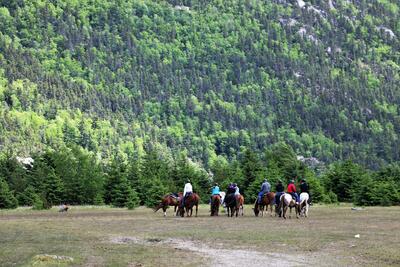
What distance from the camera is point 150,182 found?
91250 millimetres

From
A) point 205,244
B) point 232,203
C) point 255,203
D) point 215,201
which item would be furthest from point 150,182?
point 205,244

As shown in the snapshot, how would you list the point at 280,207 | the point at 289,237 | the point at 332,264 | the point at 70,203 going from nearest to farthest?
the point at 332,264 < the point at 289,237 < the point at 280,207 < the point at 70,203

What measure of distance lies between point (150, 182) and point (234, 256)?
194 ft

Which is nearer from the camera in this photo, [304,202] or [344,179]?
[304,202]

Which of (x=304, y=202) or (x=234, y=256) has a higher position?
(x=304, y=202)

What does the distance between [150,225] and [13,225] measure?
28.9 feet

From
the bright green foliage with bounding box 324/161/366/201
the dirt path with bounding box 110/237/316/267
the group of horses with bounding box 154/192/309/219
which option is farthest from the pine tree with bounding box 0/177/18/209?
the dirt path with bounding box 110/237/316/267

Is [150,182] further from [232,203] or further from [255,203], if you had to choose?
[255,203]

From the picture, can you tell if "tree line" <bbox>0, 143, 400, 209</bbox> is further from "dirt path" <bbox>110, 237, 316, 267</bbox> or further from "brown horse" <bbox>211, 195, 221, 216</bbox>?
"dirt path" <bbox>110, 237, 316, 267</bbox>

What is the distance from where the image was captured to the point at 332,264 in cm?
2992

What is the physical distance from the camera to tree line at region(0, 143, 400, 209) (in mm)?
86625

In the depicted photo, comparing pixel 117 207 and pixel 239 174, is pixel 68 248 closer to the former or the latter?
pixel 117 207

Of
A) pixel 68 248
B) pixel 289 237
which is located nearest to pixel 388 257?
pixel 289 237

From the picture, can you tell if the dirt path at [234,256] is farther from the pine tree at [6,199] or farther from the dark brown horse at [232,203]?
the pine tree at [6,199]
